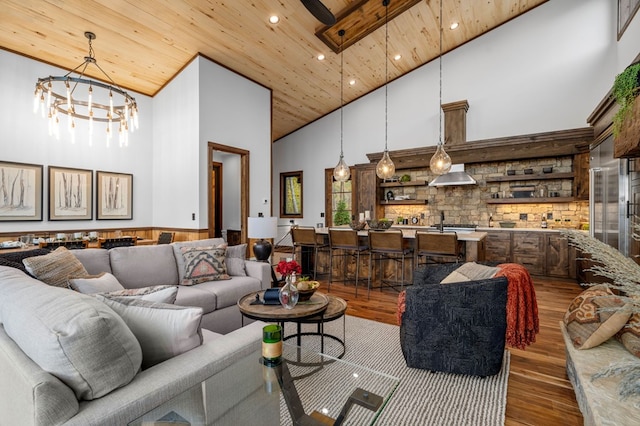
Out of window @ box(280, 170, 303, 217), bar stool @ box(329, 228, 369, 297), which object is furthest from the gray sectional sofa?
window @ box(280, 170, 303, 217)

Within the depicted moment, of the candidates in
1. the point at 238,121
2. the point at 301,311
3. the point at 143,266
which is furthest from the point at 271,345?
the point at 238,121

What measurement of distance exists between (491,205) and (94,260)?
21.5ft

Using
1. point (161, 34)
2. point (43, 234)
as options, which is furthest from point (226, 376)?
point (43, 234)

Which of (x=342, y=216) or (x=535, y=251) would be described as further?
(x=342, y=216)

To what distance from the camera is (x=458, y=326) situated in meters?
2.16

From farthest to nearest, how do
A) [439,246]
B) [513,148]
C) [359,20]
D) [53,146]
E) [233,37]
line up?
[513,148], [53,146], [359,20], [233,37], [439,246]

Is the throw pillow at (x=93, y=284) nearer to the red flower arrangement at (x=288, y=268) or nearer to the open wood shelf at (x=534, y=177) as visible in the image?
the red flower arrangement at (x=288, y=268)

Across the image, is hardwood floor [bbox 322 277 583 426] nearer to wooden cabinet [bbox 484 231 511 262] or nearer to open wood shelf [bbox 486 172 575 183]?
wooden cabinet [bbox 484 231 511 262]

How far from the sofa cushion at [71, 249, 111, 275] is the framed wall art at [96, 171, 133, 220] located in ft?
9.98

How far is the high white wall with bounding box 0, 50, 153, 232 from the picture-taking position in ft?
14.0

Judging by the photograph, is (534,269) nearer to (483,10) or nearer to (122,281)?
(483,10)

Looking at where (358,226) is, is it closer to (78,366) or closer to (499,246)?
(499,246)

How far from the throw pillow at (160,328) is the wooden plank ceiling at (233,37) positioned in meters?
Answer: 3.95

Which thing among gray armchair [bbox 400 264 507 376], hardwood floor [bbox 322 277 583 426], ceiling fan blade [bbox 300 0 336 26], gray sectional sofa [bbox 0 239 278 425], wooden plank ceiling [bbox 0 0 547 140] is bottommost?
hardwood floor [bbox 322 277 583 426]
